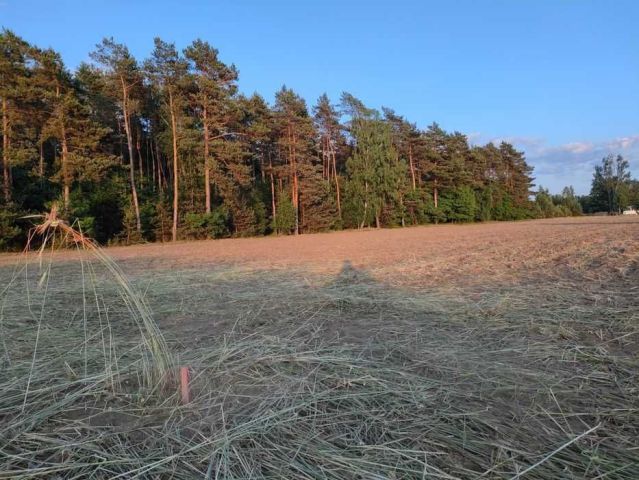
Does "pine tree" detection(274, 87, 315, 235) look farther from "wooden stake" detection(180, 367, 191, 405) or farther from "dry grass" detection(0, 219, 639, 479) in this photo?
"wooden stake" detection(180, 367, 191, 405)

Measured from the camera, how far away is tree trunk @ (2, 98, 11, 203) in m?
19.2

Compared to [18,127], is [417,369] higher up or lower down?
lower down

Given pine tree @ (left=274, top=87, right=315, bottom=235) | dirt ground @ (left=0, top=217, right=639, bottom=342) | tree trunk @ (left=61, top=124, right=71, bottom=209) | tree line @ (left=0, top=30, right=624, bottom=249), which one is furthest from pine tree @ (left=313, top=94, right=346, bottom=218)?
dirt ground @ (left=0, top=217, right=639, bottom=342)

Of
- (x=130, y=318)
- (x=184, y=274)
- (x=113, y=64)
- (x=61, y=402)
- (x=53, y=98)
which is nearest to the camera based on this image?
(x=61, y=402)

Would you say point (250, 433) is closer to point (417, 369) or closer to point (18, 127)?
point (417, 369)

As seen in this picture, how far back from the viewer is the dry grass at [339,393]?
1.64 m

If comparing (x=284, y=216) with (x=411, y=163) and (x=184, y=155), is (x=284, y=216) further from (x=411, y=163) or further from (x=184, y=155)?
(x=411, y=163)

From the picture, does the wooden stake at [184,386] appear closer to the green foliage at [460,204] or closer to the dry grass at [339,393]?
the dry grass at [339,393]

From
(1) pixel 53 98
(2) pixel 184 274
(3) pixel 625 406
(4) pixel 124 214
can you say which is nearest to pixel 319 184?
(4) pixel 124 214

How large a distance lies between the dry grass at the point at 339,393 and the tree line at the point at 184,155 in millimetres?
20269

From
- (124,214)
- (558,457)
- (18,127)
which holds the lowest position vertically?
(558,457)

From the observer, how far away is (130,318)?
4.38 m

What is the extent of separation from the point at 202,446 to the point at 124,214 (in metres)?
27.6

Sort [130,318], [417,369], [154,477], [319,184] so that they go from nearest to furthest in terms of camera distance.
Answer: [154,477]
[417,369]
[130,318]
[319,184]
